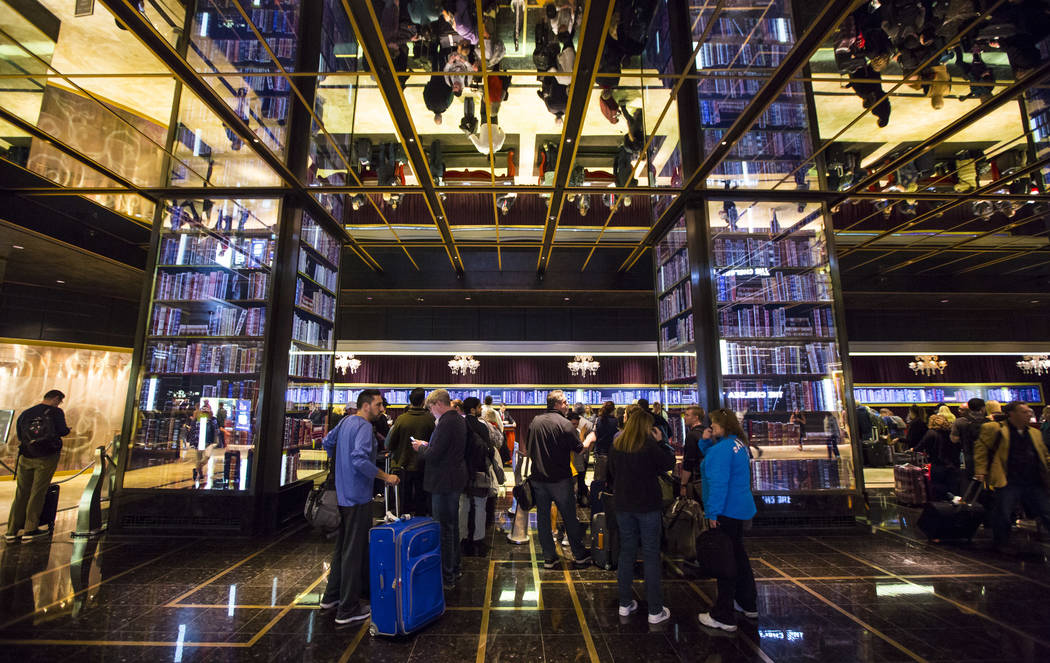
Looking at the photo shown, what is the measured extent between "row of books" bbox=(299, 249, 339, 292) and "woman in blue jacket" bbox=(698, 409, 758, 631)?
223 inches

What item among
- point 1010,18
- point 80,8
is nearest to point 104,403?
point 80,8

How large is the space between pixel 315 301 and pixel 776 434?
6.68 meters

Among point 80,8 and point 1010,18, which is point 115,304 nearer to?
point 80,8

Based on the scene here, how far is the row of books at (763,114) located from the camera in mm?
5082

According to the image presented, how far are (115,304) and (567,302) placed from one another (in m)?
11.0

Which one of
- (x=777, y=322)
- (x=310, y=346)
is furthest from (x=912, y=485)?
(x=310, y=346)

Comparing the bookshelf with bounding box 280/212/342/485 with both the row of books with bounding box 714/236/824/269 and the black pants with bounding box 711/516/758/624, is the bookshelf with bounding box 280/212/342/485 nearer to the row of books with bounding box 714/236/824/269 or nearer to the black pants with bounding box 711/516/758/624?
the black pants with bounding box 711/516/758/624

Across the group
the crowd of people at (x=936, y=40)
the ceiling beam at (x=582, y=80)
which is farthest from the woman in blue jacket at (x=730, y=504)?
the crowd of people at (x=936, y=40)

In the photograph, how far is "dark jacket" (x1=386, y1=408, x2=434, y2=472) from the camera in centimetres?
476

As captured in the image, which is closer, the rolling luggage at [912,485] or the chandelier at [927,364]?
the rolling luggage at [912,485]

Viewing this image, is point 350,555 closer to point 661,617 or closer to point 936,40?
point 661,617

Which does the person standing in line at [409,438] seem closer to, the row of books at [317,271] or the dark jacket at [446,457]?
the dark jacket at [446,457]

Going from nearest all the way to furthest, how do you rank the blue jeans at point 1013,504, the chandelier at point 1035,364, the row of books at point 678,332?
the blue jeans at point 1013,504 < the row of books at point 678,332 < the chandelier at point 1035,364

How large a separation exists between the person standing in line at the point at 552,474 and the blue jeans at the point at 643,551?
0.98 metres
